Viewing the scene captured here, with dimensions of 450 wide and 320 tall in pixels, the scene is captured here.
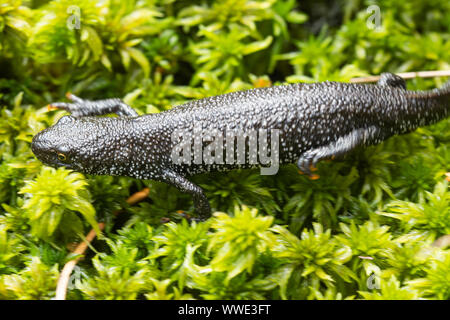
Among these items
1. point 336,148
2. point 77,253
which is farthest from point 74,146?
point 336,148

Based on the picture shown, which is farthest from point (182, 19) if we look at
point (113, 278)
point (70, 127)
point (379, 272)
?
point (379, 272)

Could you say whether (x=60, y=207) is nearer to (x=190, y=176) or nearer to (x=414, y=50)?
(x=190, y=176)

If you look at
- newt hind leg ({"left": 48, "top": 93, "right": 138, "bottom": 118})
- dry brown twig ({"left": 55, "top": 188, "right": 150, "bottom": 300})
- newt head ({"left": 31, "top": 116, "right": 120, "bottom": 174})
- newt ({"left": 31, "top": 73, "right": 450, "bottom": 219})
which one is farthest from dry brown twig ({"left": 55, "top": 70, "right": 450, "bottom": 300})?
newt hind leg ({"left": 48, "top": 93, "right": 138, "bottom": 118})

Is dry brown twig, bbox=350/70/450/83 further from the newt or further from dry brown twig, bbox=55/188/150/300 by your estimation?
dry brown twig, bbox=55/188/150/300

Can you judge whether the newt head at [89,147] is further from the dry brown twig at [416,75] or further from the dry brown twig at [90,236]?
the dry brown twig at [416,75]

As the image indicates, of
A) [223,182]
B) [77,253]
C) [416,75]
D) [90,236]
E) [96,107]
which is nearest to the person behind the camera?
[77,253]

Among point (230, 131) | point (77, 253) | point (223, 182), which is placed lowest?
point (77, 253)

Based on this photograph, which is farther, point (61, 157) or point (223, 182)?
point (223, 182)

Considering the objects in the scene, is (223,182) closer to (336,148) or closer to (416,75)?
(336,148)
